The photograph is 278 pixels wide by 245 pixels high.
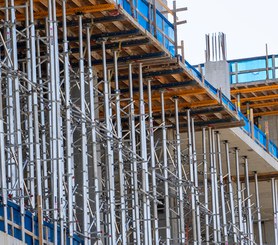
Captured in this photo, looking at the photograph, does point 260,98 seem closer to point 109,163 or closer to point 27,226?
point 109,163

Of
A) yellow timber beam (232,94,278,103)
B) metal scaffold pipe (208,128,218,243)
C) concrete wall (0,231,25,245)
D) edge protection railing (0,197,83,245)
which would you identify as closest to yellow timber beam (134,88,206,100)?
metal scaffold pipe (208,128,218,243)

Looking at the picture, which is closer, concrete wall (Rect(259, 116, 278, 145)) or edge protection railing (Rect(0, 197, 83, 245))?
edge protection railing (Rect(0, 197, 83, 245))

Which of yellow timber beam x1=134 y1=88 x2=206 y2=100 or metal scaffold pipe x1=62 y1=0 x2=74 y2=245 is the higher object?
yellow timber beam x1=134 y1=88 x2=206 y2=100

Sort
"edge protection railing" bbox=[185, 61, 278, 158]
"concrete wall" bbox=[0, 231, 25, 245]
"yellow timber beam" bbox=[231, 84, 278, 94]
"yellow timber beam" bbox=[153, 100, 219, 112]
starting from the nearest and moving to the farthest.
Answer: "concrete wall" bbox=[0, 231, 25, 245] < "yellow timber beam" bbox=[153, 100, 219, 112] < "edge protection railing" bbox=[185, 61, 278, 158] < "yellow timber beam" bbox=[231, 84, 278, 94]

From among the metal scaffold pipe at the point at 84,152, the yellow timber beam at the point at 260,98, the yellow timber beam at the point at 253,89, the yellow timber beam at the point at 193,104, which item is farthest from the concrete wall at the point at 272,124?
the metal scaffold pipe at the point at 84,152

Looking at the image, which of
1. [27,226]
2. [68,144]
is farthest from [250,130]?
[27,226]

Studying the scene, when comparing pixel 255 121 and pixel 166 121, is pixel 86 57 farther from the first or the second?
pixel 255 121

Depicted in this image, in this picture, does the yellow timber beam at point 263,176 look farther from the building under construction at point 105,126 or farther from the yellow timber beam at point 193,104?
the yellow timber beam at point 193,104

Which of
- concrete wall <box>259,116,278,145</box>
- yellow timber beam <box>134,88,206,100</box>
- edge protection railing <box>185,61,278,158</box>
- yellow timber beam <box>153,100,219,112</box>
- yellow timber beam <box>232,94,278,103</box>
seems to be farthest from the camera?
concrete wall <box>259,116,278,145</box>

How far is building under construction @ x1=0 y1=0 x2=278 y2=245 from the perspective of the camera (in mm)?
40875

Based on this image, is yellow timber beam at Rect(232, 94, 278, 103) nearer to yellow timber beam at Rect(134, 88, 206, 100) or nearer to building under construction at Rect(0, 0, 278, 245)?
building under construction at Rect(0, 0, 278, 245)

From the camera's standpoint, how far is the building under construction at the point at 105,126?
40.9m

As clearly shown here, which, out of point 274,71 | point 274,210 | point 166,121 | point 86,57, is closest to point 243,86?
point 274,71

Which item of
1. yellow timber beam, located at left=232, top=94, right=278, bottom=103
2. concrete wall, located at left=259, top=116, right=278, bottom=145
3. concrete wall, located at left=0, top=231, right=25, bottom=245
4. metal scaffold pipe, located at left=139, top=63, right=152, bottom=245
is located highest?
yellow timber beam, located at left=232, top=94, right=278, bottom=103
